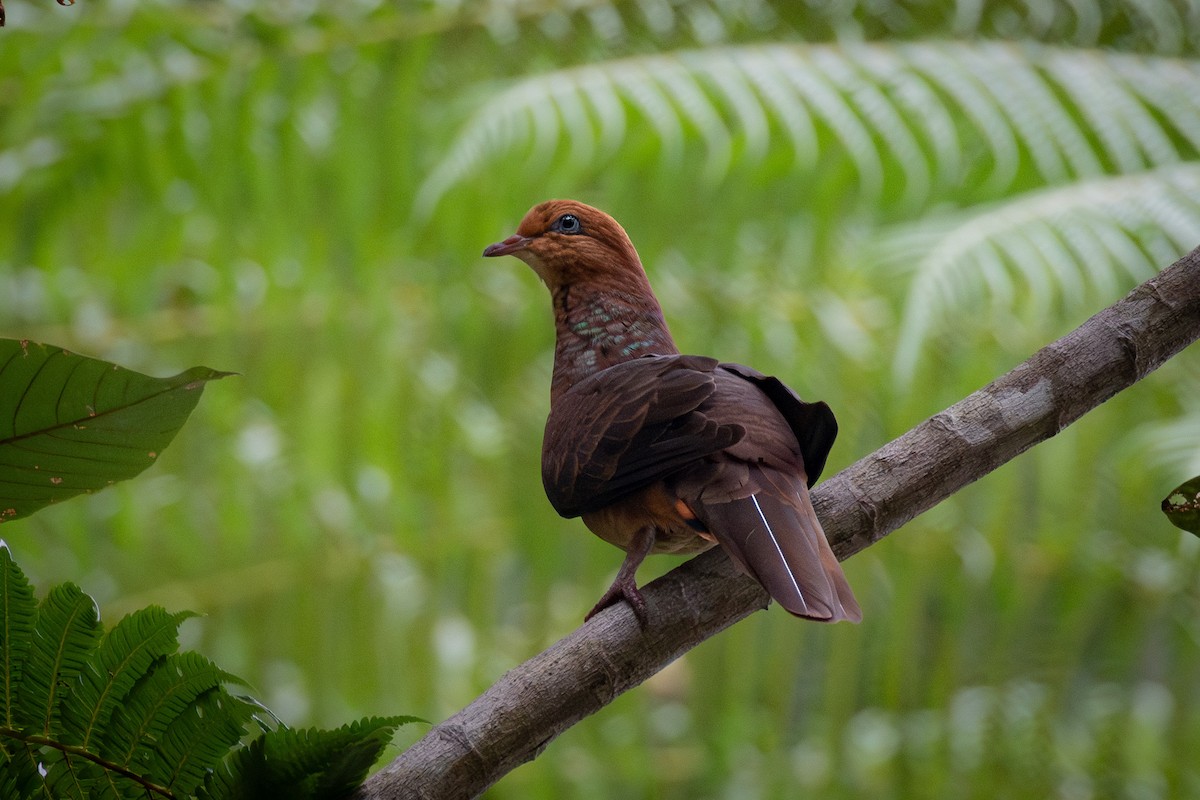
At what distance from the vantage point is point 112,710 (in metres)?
0.64

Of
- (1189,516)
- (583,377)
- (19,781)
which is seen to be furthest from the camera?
(583,377)

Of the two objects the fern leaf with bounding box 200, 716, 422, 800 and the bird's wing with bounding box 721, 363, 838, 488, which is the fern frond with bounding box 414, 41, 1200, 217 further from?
the fern leaf with bounding box 200, 716, 422, 800

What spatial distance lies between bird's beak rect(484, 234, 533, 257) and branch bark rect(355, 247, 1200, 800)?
1.15ft

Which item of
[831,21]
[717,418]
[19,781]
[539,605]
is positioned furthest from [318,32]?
[19,781]

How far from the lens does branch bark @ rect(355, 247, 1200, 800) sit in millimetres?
766

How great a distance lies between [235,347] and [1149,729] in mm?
2024

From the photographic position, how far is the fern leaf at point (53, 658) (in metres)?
0.63

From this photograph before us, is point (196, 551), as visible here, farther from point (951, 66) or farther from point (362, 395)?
point (951, 66)

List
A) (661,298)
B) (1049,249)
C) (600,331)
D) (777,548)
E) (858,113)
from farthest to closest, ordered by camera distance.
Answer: (661,298) → (858,113) → (1049,249) → (600,331) → (777,548)

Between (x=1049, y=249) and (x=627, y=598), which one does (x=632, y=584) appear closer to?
(x=627, y=598)

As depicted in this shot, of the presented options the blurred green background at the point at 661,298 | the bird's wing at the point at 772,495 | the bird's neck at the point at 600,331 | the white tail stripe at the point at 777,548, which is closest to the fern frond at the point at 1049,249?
the blurred green background at the point at 661,298

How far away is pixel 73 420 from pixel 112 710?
0.16 metres

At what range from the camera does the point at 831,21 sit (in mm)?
2496

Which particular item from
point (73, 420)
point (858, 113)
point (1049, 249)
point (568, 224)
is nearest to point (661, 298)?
point (858, 113)
